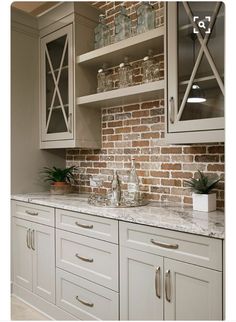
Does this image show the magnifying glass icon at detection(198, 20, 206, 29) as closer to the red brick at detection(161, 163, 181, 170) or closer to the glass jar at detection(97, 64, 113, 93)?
the red brick at detection(161, 163, 181, 170)

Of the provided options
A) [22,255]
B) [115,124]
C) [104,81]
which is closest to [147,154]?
[115,124]

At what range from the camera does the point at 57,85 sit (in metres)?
2.90

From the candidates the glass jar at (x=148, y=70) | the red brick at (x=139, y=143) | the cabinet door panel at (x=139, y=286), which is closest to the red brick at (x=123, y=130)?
the red brick at (x=139, y=143)

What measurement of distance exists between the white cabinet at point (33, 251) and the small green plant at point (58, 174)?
439mm

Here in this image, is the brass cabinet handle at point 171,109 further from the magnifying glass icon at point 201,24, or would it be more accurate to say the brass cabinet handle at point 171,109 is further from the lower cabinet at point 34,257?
the lower cabinet at point 34,257

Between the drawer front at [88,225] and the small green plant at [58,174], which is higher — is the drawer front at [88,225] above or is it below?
below

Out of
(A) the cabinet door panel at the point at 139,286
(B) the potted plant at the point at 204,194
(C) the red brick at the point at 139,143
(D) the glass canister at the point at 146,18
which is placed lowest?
(A) the cabinet door panel at the point at 139,286

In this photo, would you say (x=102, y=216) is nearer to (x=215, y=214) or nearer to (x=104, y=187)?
(x=215, y=214)

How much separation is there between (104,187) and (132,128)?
647 millimetres

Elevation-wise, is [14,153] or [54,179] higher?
[14,153]

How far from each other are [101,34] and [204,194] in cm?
A: 175

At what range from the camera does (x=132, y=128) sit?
2.60 metres

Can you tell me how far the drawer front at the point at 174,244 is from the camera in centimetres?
Result: 142

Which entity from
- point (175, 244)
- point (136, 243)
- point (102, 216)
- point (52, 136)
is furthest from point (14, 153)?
point (175, 244)
